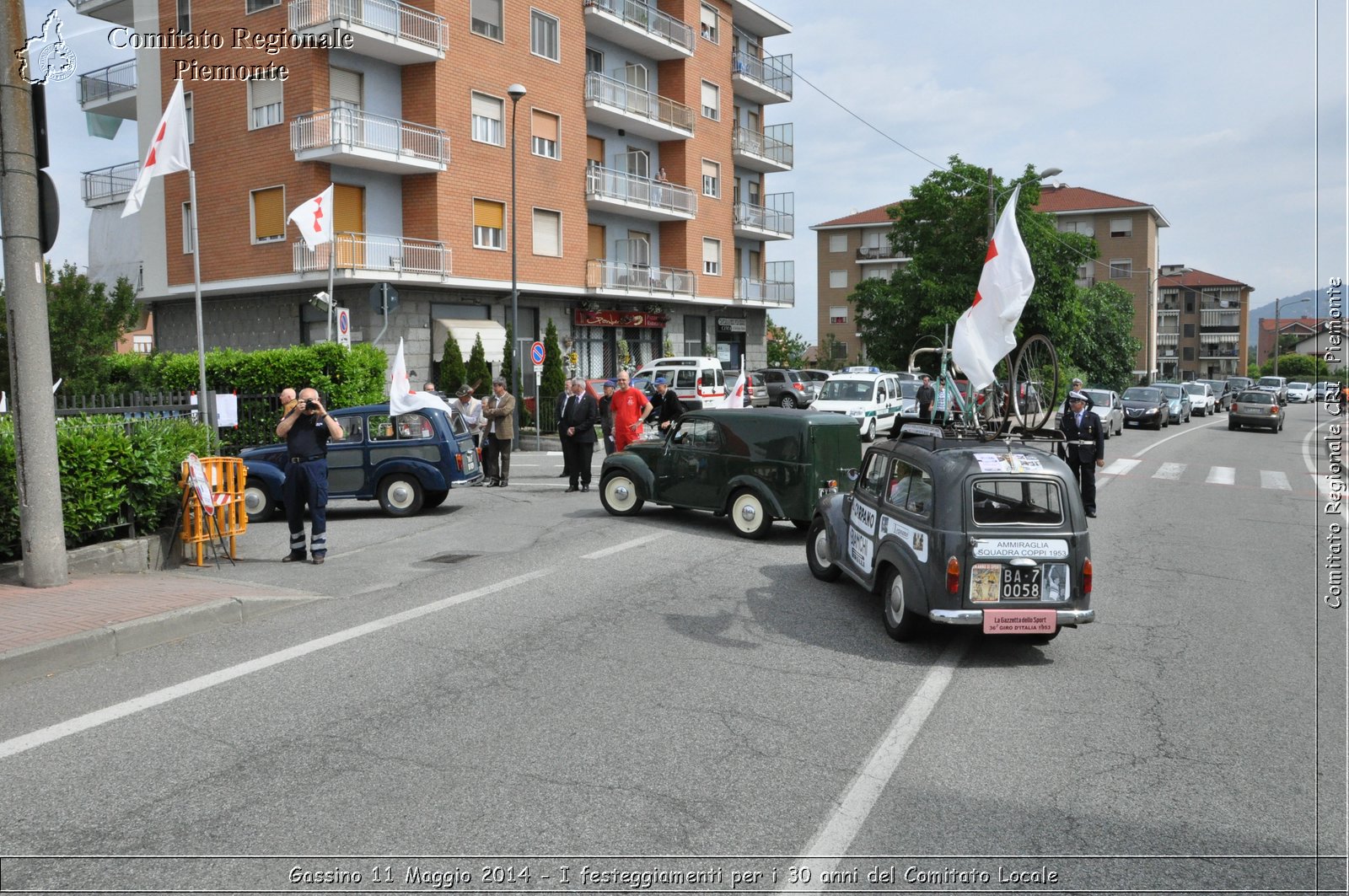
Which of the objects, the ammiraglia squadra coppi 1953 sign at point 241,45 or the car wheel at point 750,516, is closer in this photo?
the car wheel at point 750,516

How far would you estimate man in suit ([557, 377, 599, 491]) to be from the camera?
16.2 meters

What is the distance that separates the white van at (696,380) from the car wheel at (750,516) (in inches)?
667

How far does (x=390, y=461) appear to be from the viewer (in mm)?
14727

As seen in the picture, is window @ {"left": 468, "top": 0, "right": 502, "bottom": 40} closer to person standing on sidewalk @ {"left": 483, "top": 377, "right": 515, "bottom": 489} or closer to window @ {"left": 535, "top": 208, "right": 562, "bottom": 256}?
window @ {"left": 535, "top": 208, "right": 562, "bottom": 256}

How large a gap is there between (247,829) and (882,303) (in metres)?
46.9

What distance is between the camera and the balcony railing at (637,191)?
36.3 meters

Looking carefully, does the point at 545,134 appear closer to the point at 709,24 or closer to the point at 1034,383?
the point at 709,24

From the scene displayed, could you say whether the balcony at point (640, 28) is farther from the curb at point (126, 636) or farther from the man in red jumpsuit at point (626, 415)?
the curb at point (126, 636)

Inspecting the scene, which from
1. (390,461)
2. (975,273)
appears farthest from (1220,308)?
(390,461)

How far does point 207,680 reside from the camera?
21.0 feet

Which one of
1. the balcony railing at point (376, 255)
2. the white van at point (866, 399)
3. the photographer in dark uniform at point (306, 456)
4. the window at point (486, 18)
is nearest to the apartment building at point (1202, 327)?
the white van at point (866, 399)

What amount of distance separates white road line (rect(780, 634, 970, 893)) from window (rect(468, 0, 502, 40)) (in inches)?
1160

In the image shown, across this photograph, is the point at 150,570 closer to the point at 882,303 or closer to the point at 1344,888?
the point at 1344,888

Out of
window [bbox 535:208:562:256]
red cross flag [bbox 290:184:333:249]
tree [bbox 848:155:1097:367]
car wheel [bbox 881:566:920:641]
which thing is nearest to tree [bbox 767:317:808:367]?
tree [bbox 848:155:1097:367]
